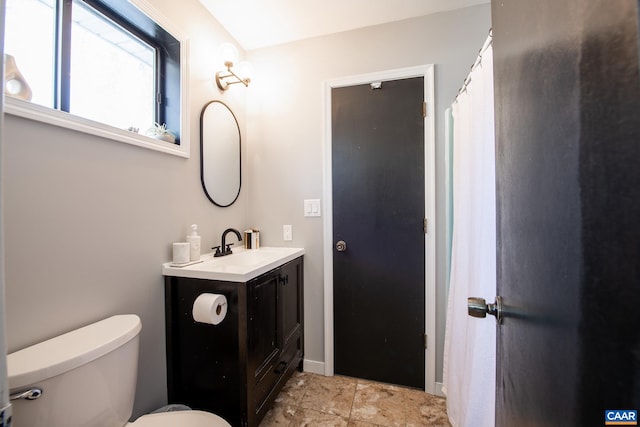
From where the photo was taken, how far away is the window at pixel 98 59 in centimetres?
95

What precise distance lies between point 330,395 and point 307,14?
2.57m

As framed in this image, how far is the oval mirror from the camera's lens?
63.6 inches

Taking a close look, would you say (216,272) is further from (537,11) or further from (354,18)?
(354,18)

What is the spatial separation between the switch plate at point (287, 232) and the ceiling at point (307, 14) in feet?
4.81

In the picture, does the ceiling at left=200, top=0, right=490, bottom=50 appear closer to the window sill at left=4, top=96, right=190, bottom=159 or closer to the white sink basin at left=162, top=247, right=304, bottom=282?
the window sill at left=4, top=96, right=190, bottom=159

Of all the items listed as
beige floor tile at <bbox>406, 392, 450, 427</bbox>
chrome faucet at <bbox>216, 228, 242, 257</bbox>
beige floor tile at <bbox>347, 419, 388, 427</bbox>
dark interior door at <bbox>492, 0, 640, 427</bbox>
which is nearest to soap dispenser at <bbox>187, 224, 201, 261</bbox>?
chrome faucet at <bbox>216, 228, 242, 257</bbox>

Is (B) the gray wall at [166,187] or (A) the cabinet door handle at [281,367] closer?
(B) the gray wall at [166,187]

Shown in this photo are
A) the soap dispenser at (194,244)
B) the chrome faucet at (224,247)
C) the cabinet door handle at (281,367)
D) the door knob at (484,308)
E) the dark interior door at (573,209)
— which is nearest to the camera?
the dark interior door at (573,209)

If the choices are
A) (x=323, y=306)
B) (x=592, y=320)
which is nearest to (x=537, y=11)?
(x=592, y=320)

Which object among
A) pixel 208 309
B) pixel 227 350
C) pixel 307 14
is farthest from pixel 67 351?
pixel 307 14

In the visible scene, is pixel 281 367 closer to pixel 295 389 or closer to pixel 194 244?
pixel 295 389

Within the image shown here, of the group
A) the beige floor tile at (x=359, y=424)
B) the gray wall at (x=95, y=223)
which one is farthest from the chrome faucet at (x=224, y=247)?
the beige floor tile at (x=359, y=424)

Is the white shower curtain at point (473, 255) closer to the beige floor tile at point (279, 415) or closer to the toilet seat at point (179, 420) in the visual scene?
the beige floor tile at point (279, 415)

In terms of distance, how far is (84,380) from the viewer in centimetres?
81
